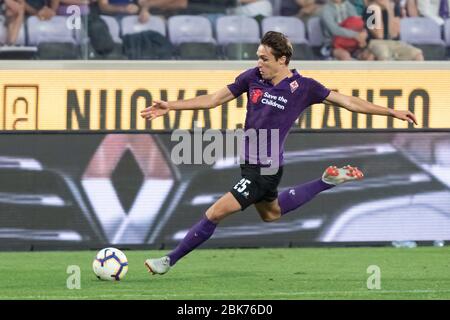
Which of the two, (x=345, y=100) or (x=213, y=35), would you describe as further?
(x=213, y=35)

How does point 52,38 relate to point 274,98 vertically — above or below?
below

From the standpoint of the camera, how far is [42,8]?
53.8 feet

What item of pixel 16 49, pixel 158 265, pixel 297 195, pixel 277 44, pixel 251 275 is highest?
pixel 277 44

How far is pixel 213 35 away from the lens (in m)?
16.5

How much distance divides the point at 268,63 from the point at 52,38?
661 centimetres

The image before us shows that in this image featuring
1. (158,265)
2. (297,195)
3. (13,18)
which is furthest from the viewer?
(13,18)

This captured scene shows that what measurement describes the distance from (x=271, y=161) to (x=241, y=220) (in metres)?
3.83

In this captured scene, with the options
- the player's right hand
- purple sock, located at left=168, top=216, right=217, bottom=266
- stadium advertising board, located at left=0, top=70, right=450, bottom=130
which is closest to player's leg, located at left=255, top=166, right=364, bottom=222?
purple sock, located at left=168, top=216, right=217, bottom=266

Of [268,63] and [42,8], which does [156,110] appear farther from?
[42,8]

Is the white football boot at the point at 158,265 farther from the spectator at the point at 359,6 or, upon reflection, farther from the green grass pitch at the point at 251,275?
the spectator at the point at 359,6

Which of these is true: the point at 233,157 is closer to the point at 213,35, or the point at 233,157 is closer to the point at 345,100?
the point at 213,35

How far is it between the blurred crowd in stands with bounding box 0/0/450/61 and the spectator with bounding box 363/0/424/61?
0.04ft

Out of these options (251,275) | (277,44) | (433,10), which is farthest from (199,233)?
(433,10)

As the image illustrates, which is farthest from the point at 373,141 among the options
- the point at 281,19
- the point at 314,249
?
the point at 281,19
